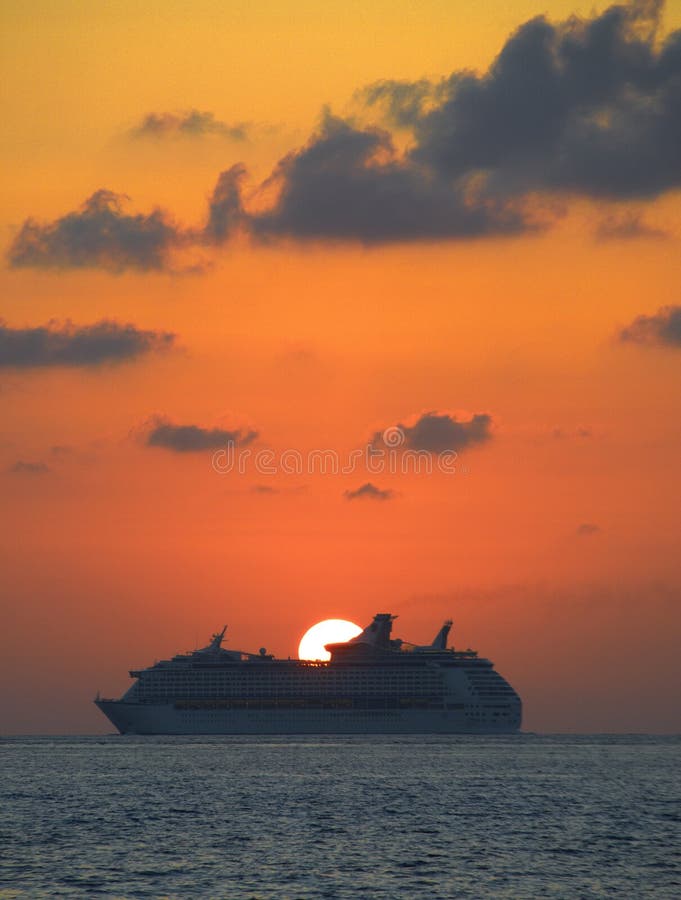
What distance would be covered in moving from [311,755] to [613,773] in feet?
128

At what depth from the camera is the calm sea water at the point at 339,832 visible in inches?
2356

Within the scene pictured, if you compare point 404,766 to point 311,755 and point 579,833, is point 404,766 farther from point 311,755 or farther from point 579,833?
point 579,833

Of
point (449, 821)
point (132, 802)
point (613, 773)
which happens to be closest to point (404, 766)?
point (613, 773)

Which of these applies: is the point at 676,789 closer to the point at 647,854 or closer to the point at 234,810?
the point at 234,810

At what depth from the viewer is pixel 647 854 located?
230 ft

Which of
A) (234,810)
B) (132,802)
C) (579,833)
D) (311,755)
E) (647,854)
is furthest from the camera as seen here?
(311,755)

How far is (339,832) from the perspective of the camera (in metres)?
79.2

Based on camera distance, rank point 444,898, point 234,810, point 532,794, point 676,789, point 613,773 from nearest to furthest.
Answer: point 444,898, point 234,810, point 532,794, point 676,789, point 613,773

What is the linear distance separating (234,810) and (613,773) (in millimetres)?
62813

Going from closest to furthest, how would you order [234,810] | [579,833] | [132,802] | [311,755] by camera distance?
1. [579,833]
2. [234,810]
3. [132,802]
4. [311,755]

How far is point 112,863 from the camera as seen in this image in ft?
214

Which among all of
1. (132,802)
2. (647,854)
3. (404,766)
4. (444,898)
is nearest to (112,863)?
(444,898)

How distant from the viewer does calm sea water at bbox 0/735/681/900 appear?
59.8m

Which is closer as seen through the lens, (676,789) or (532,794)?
(532,794)
